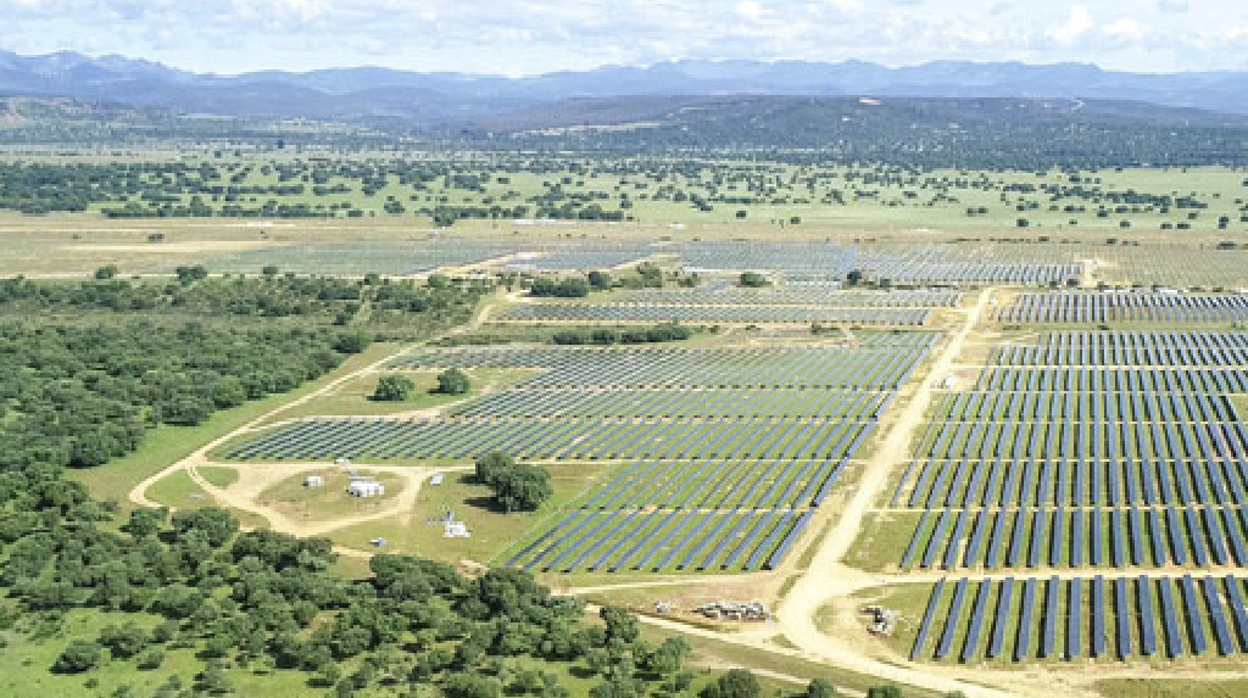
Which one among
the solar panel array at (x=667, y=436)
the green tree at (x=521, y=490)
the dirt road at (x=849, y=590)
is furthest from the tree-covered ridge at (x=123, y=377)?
the dirt road at (x=849, y=590)

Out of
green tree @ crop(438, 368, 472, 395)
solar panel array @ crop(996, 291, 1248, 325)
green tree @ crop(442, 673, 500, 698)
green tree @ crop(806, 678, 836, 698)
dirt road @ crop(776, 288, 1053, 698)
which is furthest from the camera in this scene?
solar panel array @ crop(996, 291, 1248, 325)

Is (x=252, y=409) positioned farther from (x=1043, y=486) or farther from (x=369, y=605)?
(x=1043, y=486)

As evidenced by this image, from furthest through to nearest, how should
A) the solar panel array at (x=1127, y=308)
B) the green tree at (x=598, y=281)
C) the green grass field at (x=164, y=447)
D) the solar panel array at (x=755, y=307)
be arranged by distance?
the green tree at (x=598, y=281)
the solar panel array at (x=755, y=307)
the solar panel array at (x=1127, y=308)
the green grass field at (x=164, y=447)

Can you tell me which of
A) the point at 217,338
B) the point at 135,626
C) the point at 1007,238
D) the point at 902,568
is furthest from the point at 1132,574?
the point at 1007,238

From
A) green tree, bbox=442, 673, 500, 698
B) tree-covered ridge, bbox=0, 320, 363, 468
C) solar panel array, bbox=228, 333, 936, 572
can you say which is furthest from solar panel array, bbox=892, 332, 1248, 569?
tree-covered ridge, bbox=0, 320, 363, 468

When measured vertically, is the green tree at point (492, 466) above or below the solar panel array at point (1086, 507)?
above

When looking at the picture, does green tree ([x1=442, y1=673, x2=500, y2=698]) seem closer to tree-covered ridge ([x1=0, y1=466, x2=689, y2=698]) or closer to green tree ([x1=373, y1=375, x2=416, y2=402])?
tree-covered ridge ([x1=0, y1=466, x2=689, y2=698])

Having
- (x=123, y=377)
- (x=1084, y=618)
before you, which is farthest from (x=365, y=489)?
(x=1084, y=618)

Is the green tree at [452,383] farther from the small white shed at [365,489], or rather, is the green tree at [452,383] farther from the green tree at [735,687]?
the green tree at [735,687]
